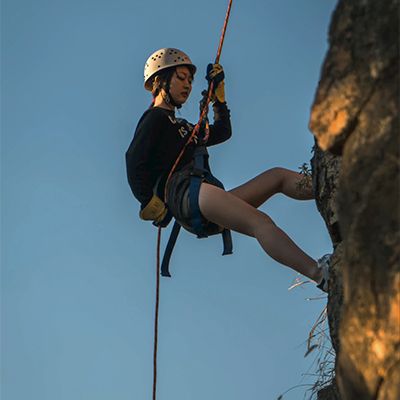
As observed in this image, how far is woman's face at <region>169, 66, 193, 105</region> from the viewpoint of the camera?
7.65m

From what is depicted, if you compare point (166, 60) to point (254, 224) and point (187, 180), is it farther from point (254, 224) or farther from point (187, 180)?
point (254, 224)

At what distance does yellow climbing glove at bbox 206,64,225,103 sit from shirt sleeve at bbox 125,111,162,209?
67 centimetres

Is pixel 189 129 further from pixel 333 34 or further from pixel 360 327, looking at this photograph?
pixel 360 327

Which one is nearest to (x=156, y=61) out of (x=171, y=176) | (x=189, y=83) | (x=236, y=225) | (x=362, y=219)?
(x=189, y=83)

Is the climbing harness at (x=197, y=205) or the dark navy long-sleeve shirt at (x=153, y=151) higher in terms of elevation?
the dark navy long-sleeve shirt at (x=153, y=151)

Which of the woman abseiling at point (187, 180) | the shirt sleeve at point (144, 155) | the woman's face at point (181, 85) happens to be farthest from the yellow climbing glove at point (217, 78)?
the shirt sleeve at point (144, 155)

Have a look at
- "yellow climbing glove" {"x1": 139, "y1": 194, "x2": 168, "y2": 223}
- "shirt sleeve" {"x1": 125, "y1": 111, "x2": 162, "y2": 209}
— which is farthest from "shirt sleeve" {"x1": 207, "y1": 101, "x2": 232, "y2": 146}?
"yellow climbing glove" {"x1": 139, "y1": 194, "x2": 168, "y2": 223}

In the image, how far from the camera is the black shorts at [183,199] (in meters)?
6.98

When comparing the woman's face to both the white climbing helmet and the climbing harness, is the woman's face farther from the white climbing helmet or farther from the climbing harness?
the climbing harness

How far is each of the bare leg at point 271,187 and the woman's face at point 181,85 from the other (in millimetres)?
954

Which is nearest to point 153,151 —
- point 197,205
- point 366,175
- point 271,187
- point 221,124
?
point 197,205

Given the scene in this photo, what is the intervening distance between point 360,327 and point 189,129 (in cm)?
407

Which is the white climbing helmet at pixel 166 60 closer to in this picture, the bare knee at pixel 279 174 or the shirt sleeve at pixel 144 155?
the shirt sleeve at pixel 144 155

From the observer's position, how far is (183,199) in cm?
701
